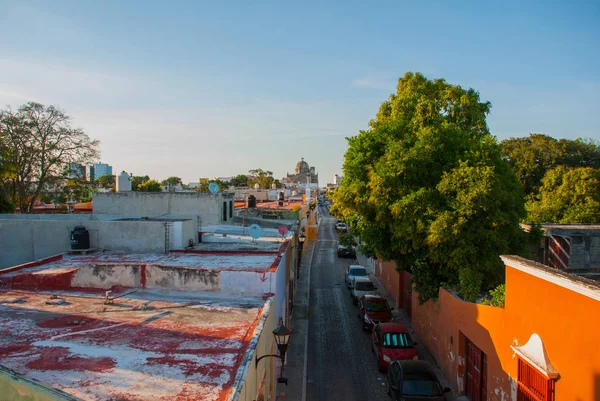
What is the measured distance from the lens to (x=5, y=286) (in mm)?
11336

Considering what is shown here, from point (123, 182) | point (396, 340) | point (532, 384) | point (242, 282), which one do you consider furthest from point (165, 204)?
point (532, 384)

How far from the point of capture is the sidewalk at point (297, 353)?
40.5 ft

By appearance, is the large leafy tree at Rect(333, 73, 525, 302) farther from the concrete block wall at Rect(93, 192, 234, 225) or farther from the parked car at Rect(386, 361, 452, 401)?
the concrete block wall at Rect(93, 192, 234, 225)

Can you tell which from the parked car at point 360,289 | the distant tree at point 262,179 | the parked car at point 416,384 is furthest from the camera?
the distant tree at point 262,179

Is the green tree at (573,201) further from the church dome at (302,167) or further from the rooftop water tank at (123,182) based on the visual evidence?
the church dome at (302,167)

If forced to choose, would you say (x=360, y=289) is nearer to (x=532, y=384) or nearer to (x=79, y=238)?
(x=79, y=238)

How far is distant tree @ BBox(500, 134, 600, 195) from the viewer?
36.5 m

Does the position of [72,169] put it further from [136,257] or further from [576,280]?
[576,280]

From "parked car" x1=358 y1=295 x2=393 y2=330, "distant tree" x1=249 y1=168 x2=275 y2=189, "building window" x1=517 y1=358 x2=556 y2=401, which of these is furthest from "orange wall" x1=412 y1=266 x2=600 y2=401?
"distant tree" x1=249 y1=168 x2=275 y2=189

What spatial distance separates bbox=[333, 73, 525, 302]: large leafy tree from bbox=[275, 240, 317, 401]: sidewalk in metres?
4.53

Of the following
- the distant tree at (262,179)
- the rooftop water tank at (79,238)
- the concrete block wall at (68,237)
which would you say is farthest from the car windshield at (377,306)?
the distant tree at (262,179)

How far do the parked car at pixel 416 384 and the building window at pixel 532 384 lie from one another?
2363 mm

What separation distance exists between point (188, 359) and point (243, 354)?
864 millimetres

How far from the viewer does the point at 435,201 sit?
1400 centimetres
